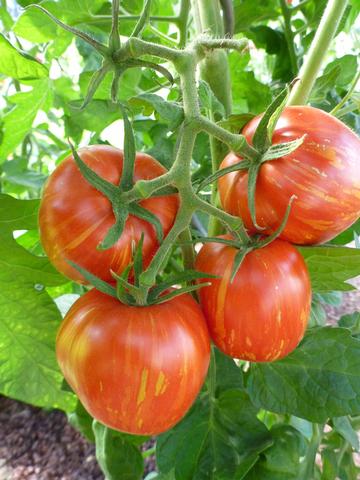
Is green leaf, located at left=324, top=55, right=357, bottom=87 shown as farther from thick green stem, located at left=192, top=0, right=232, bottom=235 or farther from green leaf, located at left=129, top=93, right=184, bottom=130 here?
green leaf, located at left=129, top=93, right=184, bottom=130

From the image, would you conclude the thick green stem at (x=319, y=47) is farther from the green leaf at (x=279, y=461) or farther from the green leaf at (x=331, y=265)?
the green leaf at (x=279, y=461)

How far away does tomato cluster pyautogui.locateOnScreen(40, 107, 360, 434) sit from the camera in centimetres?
47

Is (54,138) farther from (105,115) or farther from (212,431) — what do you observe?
(212,431)

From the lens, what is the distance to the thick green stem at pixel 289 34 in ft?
2.83

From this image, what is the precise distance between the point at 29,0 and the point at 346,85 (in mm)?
572

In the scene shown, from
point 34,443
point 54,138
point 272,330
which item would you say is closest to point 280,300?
point 272,330

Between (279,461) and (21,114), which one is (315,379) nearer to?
(279,461)

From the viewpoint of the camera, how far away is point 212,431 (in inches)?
27.5

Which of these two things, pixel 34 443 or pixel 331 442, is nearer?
pixel 331 442

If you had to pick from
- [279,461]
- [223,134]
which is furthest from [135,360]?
Result: [279,461]

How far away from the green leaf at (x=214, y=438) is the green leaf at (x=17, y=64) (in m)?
0.46

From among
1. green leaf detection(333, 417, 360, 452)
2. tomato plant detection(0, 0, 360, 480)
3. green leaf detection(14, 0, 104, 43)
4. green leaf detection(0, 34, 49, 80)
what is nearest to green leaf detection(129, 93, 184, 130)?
tomato plant detection(0, 0, 360, 480)

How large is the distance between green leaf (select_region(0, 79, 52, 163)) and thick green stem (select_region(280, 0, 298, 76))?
1.33 ft

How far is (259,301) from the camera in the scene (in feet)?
1.65
